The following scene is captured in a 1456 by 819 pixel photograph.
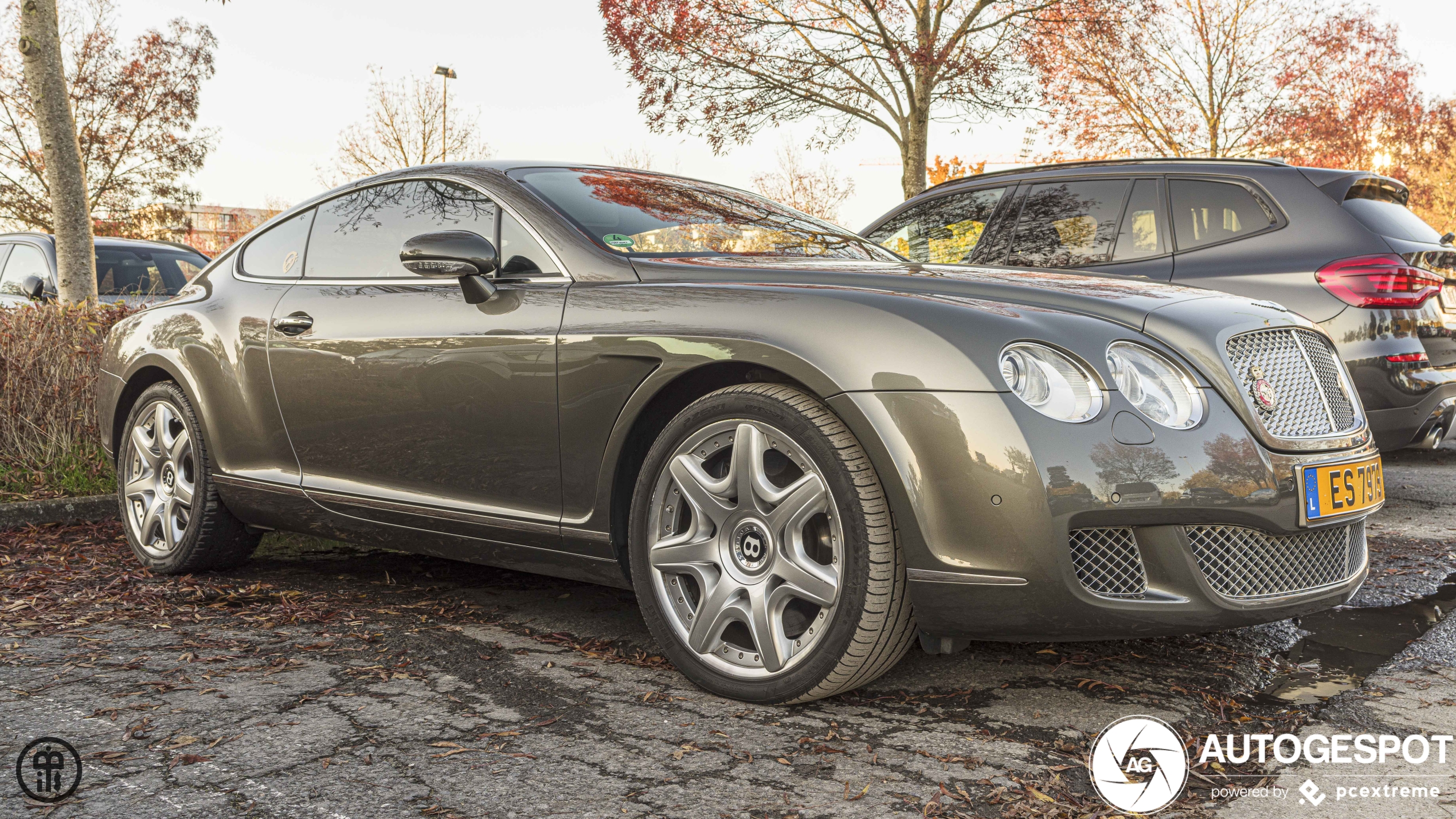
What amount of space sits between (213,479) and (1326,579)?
12.1ft

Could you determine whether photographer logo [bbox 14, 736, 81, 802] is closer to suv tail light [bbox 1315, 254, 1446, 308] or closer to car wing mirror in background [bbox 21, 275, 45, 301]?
suv tail light [bbox 1315, 254, 1446, 308]

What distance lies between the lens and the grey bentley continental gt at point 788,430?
2.58m

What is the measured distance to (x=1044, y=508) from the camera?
251 cm

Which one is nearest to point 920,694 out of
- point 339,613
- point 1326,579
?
point 1326,579

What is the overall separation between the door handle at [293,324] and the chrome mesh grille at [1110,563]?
2680mm

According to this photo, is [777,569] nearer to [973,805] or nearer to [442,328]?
[973,805]

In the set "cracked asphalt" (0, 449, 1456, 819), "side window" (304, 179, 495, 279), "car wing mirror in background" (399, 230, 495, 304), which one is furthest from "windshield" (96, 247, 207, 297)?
"car wing mirror in background" (399, 230, 495, 304)

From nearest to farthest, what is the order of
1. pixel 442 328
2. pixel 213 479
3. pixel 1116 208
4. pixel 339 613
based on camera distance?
pixel 442 328 → pixel 339 613 → pixel 213 479 → pixel 1116 208

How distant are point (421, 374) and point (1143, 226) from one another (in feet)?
12.5

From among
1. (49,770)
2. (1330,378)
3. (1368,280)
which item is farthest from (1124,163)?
(49,770)

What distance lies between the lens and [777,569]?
281 cm

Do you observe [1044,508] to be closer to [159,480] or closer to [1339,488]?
[1339,488]

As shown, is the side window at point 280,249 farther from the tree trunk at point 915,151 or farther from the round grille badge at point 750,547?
the tree trunk at point 915,151

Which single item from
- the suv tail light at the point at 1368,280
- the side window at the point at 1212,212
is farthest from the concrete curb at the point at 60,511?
the suv tail light at the point at 1368,280
